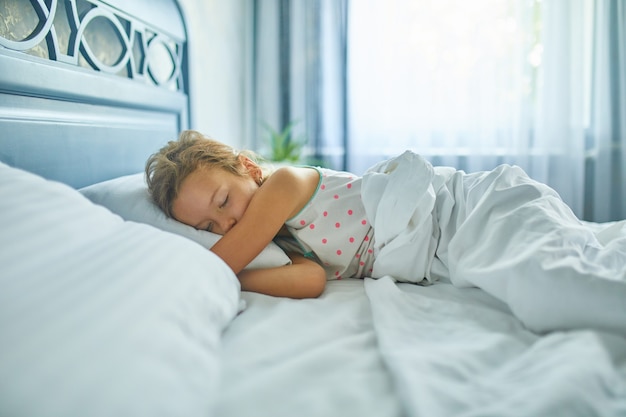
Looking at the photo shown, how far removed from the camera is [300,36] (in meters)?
2.98

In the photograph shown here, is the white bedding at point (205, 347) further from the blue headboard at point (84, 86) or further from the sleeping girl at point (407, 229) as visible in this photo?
the blue headboard at point (84, 86)

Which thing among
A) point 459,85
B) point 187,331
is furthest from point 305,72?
point 187,331

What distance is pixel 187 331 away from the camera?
1.98ft

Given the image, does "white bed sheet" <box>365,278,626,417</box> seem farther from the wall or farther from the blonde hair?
the wall

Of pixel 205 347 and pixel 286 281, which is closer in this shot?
pixel 205 347

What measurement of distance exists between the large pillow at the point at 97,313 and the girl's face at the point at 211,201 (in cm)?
29

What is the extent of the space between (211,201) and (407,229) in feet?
1.58

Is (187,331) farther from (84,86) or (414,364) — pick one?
(84,86)

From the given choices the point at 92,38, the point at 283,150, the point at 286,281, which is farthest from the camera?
the point at 283,150

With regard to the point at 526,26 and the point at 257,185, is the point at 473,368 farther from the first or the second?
the point at 526,26

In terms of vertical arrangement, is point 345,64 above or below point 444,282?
above

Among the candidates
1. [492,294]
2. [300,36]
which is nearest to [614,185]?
[300,36]

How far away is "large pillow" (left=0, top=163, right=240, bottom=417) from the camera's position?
45cm

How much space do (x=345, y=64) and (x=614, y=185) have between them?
6.01 ft
